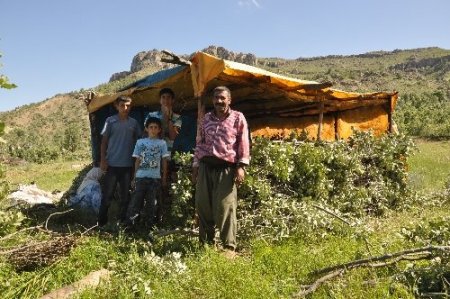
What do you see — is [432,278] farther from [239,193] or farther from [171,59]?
[171,59]

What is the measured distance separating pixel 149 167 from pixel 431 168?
36.0ft

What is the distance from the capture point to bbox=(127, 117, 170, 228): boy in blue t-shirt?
6.26m

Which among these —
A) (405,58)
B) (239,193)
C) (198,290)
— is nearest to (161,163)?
(239,193)

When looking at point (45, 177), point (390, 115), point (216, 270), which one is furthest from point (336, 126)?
point (45, 177)

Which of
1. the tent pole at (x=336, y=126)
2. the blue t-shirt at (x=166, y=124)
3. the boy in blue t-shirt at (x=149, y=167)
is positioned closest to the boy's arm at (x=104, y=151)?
the boy in blue t-shirt at (x=149, y=167)

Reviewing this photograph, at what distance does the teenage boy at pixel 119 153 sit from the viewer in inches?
262

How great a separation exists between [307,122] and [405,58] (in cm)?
7067

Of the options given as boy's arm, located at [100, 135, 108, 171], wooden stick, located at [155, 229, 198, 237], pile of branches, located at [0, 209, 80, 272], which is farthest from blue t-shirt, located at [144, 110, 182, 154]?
pile of branches, located at [0, 209, 80, 272]

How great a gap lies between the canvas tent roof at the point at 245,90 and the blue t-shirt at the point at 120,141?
0.91 meters

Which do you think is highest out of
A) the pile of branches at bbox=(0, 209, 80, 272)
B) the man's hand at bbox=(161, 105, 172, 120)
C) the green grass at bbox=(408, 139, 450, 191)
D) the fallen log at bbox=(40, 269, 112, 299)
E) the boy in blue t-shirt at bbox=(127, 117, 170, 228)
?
the man's hand at bbox=(161, 105, 172, 120)

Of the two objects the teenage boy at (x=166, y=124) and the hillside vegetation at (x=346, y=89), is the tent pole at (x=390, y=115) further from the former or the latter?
the hillside vegetation at (x=346, y=89)

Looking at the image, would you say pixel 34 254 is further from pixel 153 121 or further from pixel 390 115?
pixel 390 115

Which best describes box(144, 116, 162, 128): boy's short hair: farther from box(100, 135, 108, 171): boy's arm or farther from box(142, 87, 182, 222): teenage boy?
box(100, 135, 108, 171): boy's arm

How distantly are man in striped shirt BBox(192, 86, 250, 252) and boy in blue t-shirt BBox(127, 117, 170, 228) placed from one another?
3.87 feet
